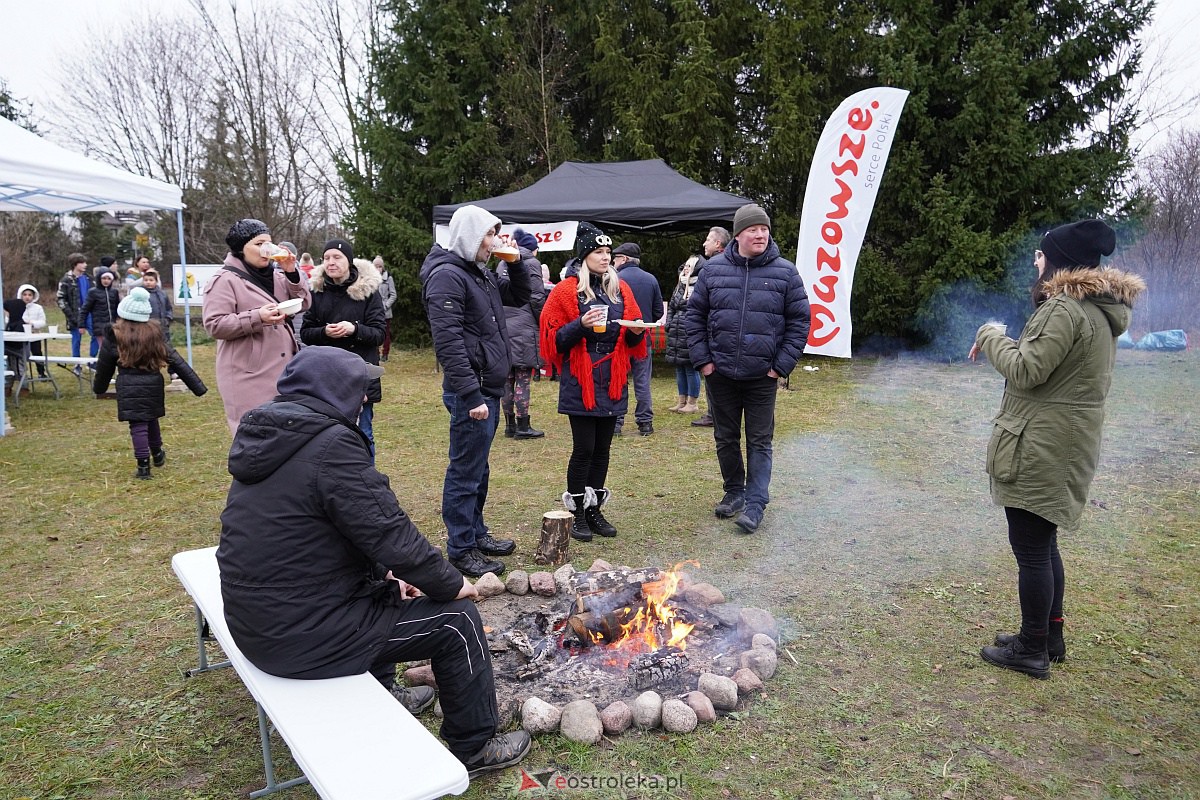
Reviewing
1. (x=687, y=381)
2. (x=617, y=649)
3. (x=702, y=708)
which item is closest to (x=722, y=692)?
(x=702, y=708)

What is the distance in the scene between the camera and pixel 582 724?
291cm

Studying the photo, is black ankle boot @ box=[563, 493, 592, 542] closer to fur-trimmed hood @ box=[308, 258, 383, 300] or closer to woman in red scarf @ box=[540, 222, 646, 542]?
woman in red scarf @ box=[540, 222, 646, 542]

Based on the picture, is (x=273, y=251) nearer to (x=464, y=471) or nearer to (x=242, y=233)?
(x=242, y=233)

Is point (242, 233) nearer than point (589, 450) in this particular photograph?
Yes

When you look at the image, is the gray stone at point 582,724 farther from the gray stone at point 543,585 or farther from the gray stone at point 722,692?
the gray stone at point 543,585

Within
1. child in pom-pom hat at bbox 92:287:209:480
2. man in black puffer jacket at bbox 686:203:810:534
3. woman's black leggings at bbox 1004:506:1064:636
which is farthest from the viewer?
child in pom-pom hat at bbox 92:287:209:480

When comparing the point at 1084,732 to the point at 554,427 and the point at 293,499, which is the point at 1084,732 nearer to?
the point at 293,499

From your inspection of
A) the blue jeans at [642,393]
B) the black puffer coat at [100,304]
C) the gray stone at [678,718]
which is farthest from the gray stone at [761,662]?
the black puffer coat at [100,304]

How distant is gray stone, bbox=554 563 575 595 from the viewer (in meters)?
4.07

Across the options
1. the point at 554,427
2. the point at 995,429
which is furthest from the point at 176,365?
the point at 995,429

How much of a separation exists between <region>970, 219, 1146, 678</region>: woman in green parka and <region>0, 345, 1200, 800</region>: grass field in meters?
0.52

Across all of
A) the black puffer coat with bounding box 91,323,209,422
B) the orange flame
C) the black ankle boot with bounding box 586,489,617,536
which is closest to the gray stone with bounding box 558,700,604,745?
the orange flame

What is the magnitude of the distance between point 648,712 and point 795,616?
123cm

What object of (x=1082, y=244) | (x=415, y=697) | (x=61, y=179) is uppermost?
(x=61, y=179)
